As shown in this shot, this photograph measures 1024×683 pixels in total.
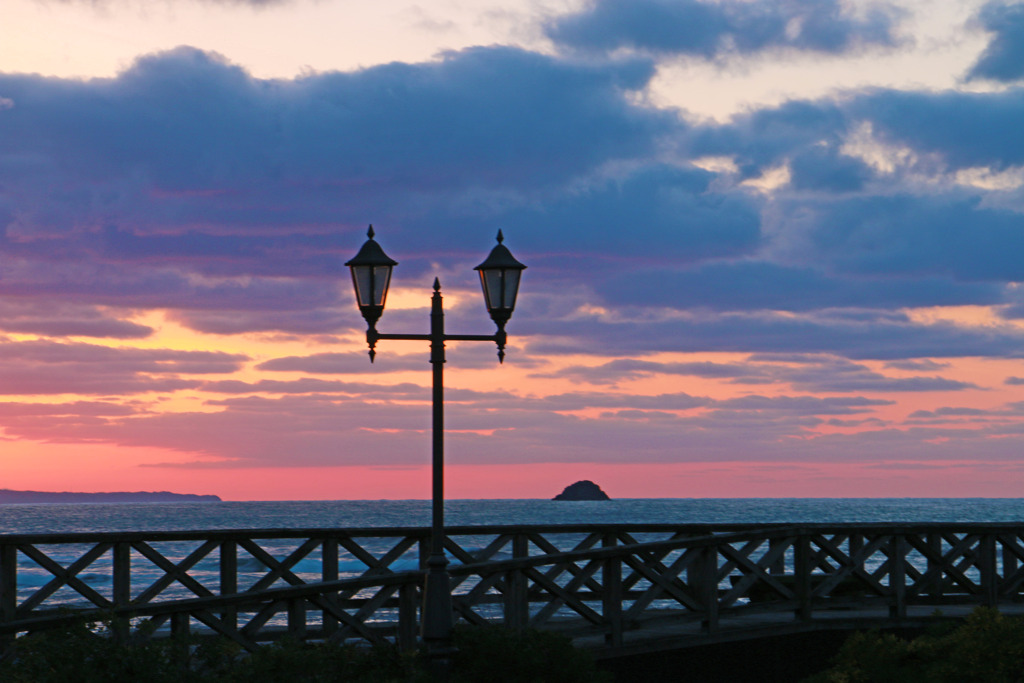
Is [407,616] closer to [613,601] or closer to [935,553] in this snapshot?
[613,601]

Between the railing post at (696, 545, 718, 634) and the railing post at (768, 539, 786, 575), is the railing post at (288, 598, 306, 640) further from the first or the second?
the railing post at (768, 539, 786, 575)

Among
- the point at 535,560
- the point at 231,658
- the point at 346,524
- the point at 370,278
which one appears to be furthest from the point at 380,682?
the point at 346,524

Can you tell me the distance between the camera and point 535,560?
12.9 metres

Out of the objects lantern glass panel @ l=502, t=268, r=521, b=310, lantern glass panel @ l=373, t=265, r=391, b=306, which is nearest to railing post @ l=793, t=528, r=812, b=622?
lantern glass panel @ l=502, t=268, r=521, b=310

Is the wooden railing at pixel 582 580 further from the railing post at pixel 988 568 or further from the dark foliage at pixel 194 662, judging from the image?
the dark foliage at pixel 194 662

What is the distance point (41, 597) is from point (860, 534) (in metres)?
10.9

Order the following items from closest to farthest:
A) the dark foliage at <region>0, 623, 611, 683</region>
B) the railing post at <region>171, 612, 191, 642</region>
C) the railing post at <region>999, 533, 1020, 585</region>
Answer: the dark foliage at <region>0, 623, 611, 683</region> < the railing post at <region>171, 612, 191, 642</region> < the railing post at <region>999, 533, 1020, 585</region>

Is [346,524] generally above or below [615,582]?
below

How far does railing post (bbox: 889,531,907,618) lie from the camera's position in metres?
15.6

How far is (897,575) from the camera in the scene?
51.3 feet

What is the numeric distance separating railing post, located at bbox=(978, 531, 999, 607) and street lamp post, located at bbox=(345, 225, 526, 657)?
8.22m

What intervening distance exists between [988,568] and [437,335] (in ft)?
30.2

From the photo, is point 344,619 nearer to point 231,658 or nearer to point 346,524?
point 231,658

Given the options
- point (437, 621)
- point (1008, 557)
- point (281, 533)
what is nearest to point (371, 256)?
point (437, 621)
